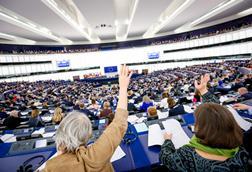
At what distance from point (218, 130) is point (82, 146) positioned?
91 cm

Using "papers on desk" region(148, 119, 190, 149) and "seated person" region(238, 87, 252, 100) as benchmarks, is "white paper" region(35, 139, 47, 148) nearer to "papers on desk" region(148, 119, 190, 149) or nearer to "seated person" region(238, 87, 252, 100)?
"papers on desk" region(148, 119, 190, 149)

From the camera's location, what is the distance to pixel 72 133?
112 centimetres

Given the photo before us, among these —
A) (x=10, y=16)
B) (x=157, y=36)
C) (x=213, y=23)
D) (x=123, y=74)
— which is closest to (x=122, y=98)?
(x=123, y=74)

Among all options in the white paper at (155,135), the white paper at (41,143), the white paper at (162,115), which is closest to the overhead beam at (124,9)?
the white paper at (162,115)

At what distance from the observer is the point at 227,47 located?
68.3 feet

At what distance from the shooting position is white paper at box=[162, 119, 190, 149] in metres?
1.79

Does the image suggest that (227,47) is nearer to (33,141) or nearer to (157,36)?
(157,36)

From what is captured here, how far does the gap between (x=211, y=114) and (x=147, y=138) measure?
3.06 feet

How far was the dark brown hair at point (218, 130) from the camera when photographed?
120 centimetres

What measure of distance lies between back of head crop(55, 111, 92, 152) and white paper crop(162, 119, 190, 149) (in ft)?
3.21

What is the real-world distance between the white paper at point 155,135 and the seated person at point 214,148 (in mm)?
576

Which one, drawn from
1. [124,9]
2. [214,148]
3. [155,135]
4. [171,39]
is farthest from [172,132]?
[171,39]

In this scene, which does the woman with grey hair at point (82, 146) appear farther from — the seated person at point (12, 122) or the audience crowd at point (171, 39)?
the audience crowd at point (171, 39)

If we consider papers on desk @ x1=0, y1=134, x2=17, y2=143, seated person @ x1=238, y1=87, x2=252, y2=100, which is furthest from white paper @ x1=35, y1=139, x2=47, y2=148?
seated person @ x1=238, y1=87, x2=252, y2=100
